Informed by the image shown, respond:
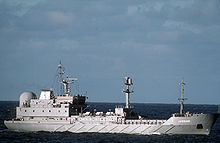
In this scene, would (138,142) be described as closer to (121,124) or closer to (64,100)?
(121,124)

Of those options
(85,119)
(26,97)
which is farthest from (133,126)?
(26,97)

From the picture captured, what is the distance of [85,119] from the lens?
71.6 meters

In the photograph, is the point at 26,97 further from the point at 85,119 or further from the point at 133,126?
the point at 133,126

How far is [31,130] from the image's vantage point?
246 ft

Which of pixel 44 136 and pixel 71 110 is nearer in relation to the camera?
pixel 44 136

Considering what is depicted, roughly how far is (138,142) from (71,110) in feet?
55.4

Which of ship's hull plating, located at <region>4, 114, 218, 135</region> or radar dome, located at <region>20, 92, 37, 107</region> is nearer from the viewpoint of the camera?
ship's hull plating, located at <region>4, 114, 218, 135</region>

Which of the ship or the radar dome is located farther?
the radar dome

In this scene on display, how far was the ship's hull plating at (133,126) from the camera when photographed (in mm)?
65625

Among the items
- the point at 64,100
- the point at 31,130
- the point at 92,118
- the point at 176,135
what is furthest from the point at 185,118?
the point at 31,130

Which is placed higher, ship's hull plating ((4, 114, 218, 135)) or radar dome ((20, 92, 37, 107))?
radar dome ((20, 92, 37, 107))

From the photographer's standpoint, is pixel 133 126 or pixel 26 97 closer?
pixel 133 126

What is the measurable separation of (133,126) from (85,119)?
7968mm

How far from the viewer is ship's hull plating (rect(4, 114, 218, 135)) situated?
215ft
